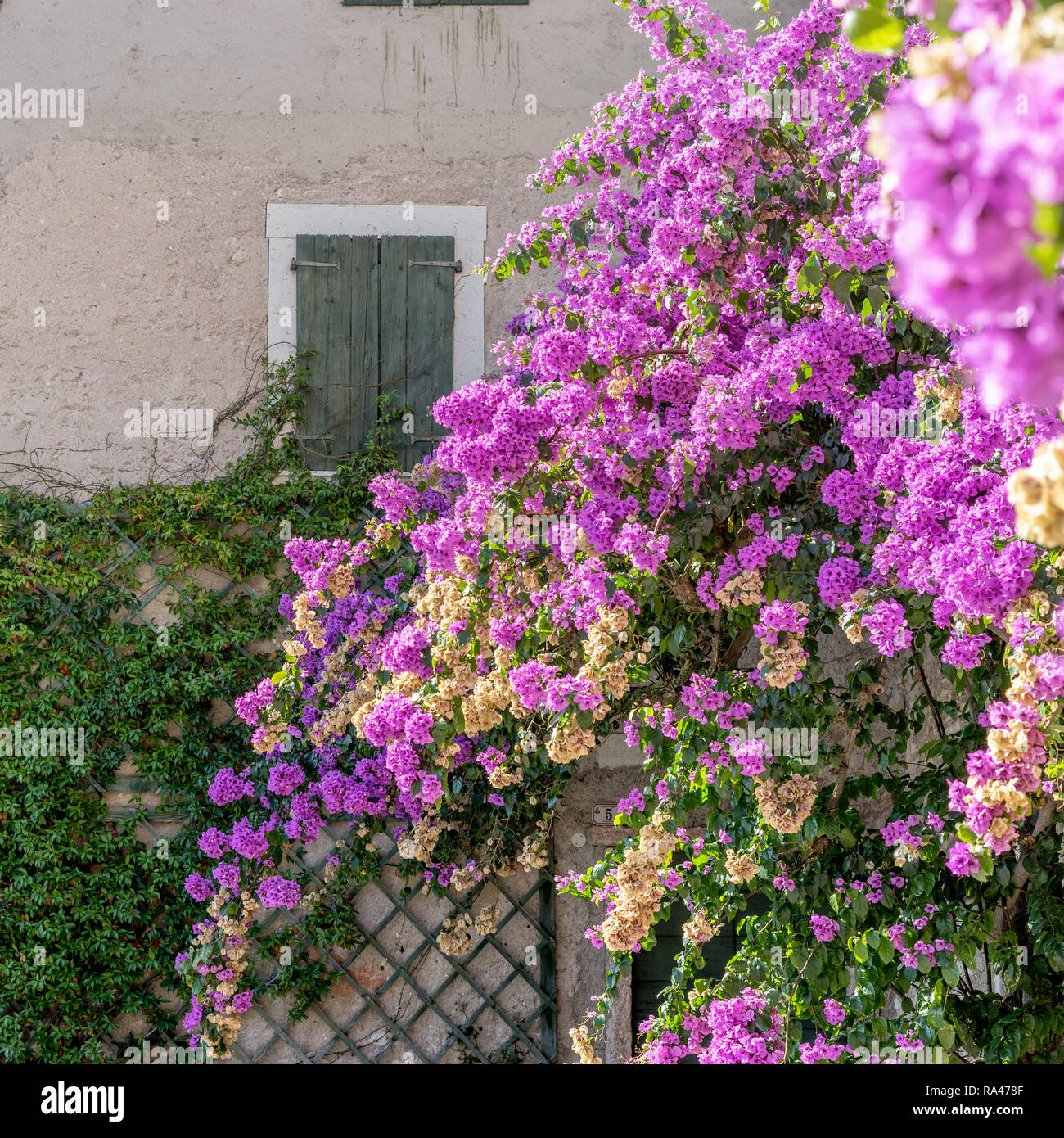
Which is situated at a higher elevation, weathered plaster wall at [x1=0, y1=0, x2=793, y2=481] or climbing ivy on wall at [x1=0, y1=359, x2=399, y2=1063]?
weathered plaster wall at [x1=0, y1=0, x2=793, y2=481]

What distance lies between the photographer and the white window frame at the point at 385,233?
222 inches

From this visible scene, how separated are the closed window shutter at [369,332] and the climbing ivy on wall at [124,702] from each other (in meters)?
0.12

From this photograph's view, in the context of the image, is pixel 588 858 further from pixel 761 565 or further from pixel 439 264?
pixel 439 264

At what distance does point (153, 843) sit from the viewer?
5211mm

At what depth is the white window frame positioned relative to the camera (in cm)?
563

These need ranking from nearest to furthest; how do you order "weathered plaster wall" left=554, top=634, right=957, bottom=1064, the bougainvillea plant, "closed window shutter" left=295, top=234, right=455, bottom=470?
the bougainvillea plant < "weathered plaster wall" left=554, top=634, right=957, bottom=1064 < "closed window shutter" left=295, top=234, right=455, bottom=470

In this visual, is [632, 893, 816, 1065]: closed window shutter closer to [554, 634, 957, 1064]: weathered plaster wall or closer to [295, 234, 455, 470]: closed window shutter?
[554, 634, 957, 1064]: weathered plaster wall

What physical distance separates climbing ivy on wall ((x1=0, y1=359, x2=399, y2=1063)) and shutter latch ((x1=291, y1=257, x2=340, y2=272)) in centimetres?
49

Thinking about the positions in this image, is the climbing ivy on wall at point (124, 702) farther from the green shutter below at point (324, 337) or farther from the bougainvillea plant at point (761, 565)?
the bougainvillea plant at point (761, 565)

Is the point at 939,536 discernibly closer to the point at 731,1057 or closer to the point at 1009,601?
the point at 1009,601

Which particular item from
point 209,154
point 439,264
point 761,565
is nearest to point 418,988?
point 761,565

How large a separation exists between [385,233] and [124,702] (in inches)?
96.3

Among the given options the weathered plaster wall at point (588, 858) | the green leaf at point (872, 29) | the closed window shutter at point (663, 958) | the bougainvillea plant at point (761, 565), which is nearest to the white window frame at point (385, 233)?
the bougainvillea plant at point (761, 565)

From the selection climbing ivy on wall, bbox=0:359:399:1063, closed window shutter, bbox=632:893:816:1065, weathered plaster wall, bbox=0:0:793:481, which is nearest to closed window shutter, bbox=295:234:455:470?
climbing ivy on wall, bbox=0:359:399:1063
